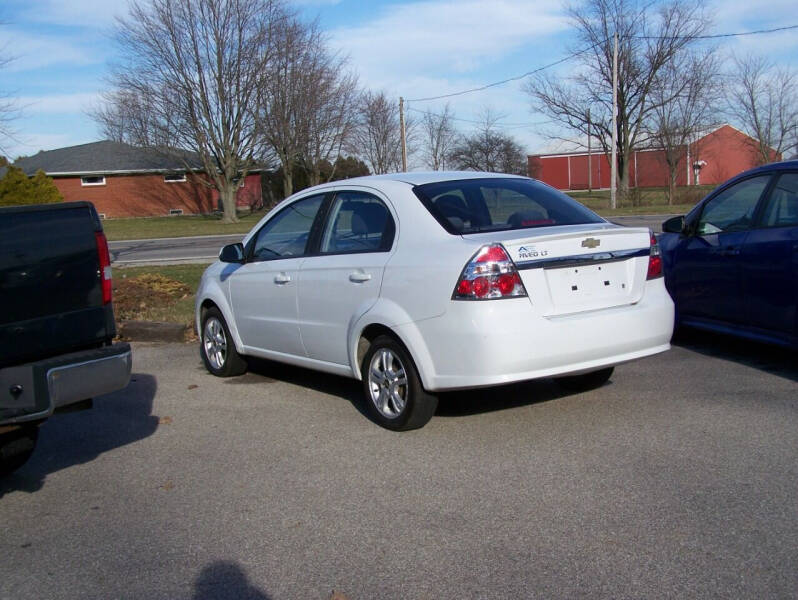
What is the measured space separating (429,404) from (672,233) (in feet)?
12.6

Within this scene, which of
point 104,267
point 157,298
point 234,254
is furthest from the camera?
point 157,298

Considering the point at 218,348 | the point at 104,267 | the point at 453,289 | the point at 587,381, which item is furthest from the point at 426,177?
the point at 218,348

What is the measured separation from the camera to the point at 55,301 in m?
4.37

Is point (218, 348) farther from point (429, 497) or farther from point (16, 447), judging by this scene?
point (429, 497)

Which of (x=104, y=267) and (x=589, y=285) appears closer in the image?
(x=104, y=267)

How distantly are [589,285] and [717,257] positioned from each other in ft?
8.23

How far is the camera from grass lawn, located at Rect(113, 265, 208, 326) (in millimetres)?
10836

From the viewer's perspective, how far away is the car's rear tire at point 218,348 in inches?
298

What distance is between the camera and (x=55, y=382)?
166 inches

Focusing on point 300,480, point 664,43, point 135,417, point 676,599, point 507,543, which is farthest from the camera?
point 664,43

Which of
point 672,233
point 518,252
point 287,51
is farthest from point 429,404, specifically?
point 287,51

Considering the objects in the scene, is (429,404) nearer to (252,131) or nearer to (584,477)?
(584,477)

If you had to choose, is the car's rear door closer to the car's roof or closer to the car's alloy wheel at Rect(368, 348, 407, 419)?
the car's roof

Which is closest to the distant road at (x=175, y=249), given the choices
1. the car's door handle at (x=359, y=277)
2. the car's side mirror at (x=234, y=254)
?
the car's side mirror at (x=234, y=254)
